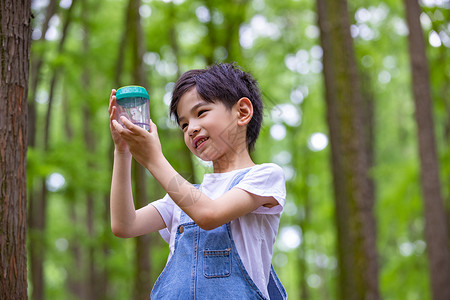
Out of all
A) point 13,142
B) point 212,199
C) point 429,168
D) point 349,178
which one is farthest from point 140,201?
point 212,199

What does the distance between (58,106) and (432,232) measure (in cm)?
1270

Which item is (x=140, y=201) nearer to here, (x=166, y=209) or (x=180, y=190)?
(x=166, y=209)

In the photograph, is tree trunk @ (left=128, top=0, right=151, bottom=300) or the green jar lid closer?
the green jar lid

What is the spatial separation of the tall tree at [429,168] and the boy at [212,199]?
22.8ft

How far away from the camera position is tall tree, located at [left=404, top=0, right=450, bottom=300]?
27.0 ft

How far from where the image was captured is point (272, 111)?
327 cm

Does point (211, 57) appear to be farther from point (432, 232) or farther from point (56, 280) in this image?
point (56, 280)

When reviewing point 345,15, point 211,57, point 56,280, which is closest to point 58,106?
point 56,280

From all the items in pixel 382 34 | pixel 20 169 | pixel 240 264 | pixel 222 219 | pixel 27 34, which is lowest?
pixel 240 264

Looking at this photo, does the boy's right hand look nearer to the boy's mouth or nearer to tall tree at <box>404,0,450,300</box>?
the boy's mouth

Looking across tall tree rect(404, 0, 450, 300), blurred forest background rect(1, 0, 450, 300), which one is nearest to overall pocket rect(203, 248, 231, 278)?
blurred forest background rect(1, 0, 450, 300)

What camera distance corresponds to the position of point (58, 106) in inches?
661

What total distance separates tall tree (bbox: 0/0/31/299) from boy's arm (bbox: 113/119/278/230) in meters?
0.73

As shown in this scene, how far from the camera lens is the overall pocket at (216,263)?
179cm
